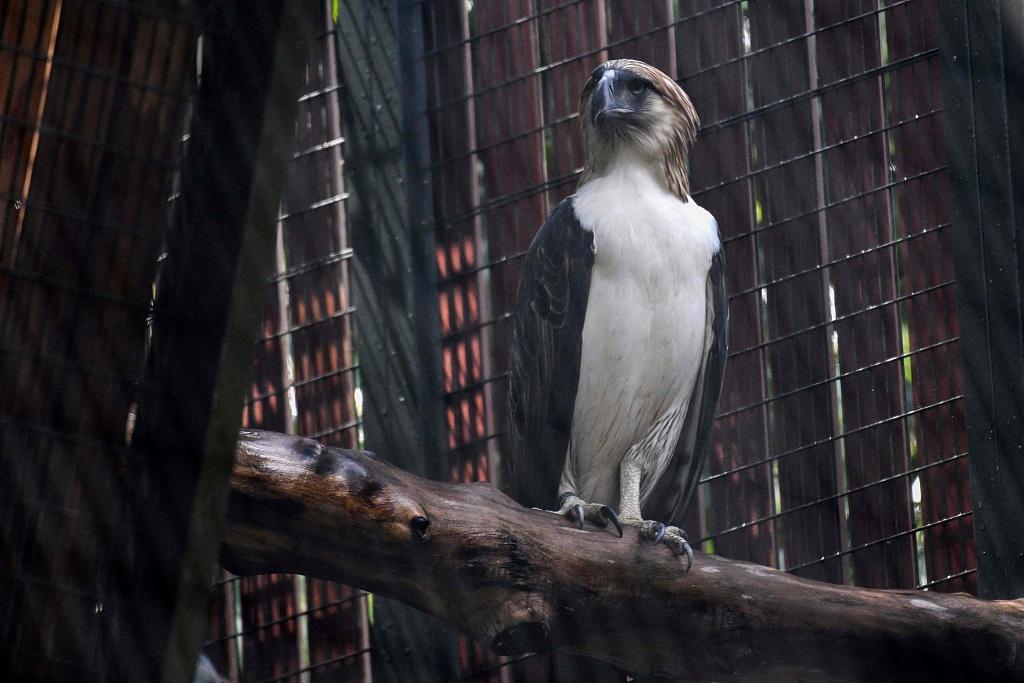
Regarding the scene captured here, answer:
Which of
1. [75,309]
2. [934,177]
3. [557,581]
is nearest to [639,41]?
[934,177]

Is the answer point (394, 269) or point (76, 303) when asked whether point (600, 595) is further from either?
point (76, 303)

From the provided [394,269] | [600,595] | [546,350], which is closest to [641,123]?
[546,350]

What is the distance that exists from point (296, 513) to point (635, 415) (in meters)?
1.21

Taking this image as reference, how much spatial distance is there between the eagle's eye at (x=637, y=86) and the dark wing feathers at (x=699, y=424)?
1.40 feet

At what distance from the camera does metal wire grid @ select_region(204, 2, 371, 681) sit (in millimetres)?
3000

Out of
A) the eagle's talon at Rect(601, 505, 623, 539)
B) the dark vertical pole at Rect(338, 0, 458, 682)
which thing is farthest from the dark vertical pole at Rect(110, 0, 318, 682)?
the dark vertical pole at Rect(338, 0, 458, 682)

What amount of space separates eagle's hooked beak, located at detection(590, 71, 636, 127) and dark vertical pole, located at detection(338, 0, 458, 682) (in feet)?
1.32

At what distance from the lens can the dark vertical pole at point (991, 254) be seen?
2.50 meters

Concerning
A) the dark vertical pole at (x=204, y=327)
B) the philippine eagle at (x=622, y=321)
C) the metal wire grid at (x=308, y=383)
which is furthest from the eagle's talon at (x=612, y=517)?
the dark vertical pole at (x=204, y=327)

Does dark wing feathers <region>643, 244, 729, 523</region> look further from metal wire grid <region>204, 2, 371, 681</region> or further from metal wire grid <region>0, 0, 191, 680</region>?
metal wire grid <region>0, 0, 191, 680</region>

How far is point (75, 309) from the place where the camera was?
39.5 inches

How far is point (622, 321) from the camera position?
2.76 metres

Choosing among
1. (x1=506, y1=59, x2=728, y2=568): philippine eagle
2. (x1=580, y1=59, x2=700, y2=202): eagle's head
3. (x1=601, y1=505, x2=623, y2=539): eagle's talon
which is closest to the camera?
(x1=601, y1=505, x2=623, y2=539): eagle's talon

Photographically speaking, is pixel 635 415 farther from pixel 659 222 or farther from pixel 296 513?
pixel 296 513
